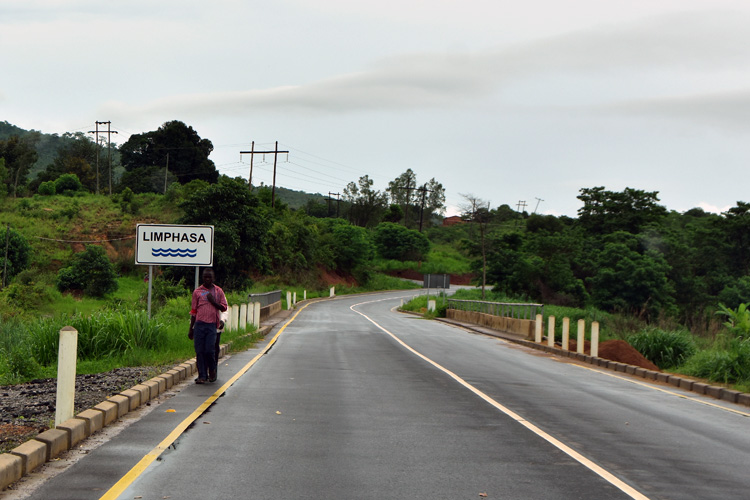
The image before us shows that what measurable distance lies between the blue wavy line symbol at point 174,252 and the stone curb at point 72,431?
7.59 meters

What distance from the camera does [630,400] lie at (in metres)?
12.2

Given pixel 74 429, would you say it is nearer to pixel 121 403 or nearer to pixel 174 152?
pixel 121 403

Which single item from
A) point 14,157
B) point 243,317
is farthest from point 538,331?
point 14,157

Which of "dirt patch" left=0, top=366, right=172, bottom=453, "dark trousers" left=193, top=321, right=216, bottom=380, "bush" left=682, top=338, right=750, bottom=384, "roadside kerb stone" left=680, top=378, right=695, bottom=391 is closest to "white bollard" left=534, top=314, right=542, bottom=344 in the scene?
"bush" left=682, top=338, right=750, bottom=384

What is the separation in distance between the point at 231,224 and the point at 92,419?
134 ft

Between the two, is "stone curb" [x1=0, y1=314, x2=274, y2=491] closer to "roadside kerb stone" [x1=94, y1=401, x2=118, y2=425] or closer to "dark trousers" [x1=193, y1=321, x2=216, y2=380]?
"roadside kerb stone" [x1=94, y1=401, x2=118, y2=425]

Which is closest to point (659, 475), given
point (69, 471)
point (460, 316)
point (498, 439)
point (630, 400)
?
point (498, 439)

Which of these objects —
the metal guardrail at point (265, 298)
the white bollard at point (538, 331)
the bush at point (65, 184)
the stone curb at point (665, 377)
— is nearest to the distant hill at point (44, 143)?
the bush at point (65, 184)

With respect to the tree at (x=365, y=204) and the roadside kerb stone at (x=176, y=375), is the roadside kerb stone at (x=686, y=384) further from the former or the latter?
the tree at (x=365, y=204)

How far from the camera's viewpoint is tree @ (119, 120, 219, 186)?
322ft

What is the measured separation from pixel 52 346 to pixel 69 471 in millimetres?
7117

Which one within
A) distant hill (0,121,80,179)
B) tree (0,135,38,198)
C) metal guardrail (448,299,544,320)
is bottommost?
metal guardrail (448,299,544,320)

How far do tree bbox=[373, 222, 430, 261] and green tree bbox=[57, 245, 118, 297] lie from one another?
53630 millimetres

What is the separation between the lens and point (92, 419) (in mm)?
7617
